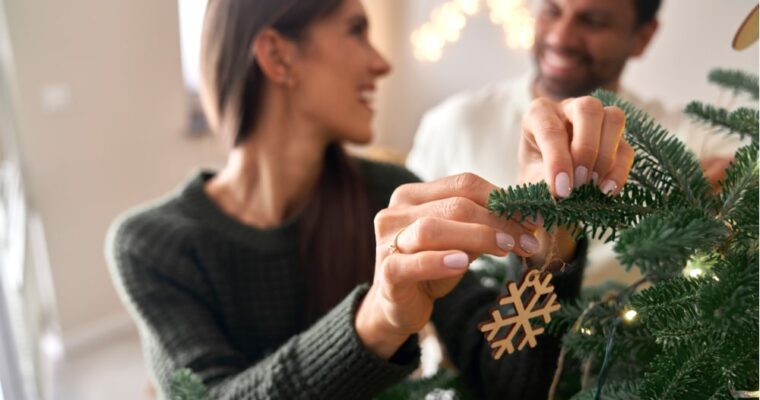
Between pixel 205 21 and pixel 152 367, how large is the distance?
0.44 meters

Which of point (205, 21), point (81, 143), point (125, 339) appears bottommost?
point (125, 339)

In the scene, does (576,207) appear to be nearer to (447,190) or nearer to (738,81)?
(447,190)

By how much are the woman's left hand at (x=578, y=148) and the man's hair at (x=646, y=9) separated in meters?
0.33

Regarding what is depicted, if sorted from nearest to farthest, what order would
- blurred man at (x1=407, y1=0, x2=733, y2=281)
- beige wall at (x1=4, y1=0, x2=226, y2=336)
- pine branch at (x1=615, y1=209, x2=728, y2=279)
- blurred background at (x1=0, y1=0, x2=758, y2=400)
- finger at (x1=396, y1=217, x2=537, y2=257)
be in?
1. pine branch at (x1=615, y1=209, x2=728, y2=279)
2. finger at (x1=396, y1=217, x2=537, y2=257)
3. blurred man at (x1=407, y1=0, x2=733, y2=281)
4. blurred background at (x1=0, y1=0, x2=758, y2=400)
5. beige wall at (x1=4, y1=0, x2=226, y2=336)

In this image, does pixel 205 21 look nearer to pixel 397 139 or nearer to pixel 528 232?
pixel 397 139

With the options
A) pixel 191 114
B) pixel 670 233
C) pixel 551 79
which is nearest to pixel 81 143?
pixel 191 114

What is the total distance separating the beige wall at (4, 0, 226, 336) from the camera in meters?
1.75

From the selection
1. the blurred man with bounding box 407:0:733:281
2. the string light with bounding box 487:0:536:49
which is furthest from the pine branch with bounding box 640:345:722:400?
the string light with bounding box 487:0:536:49

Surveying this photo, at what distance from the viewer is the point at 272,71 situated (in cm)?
75

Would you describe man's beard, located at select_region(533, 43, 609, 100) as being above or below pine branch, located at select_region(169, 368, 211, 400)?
above

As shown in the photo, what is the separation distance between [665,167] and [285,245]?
1.77ft

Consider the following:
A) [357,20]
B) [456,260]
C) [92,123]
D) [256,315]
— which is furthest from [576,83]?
[92,123]

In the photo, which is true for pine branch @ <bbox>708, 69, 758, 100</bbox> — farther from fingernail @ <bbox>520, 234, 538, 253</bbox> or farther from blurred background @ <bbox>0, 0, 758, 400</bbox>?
blurred background @ <bbox>0, 0, 758, 400</bbox>

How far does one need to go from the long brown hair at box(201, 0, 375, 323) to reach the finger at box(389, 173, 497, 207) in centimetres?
32
